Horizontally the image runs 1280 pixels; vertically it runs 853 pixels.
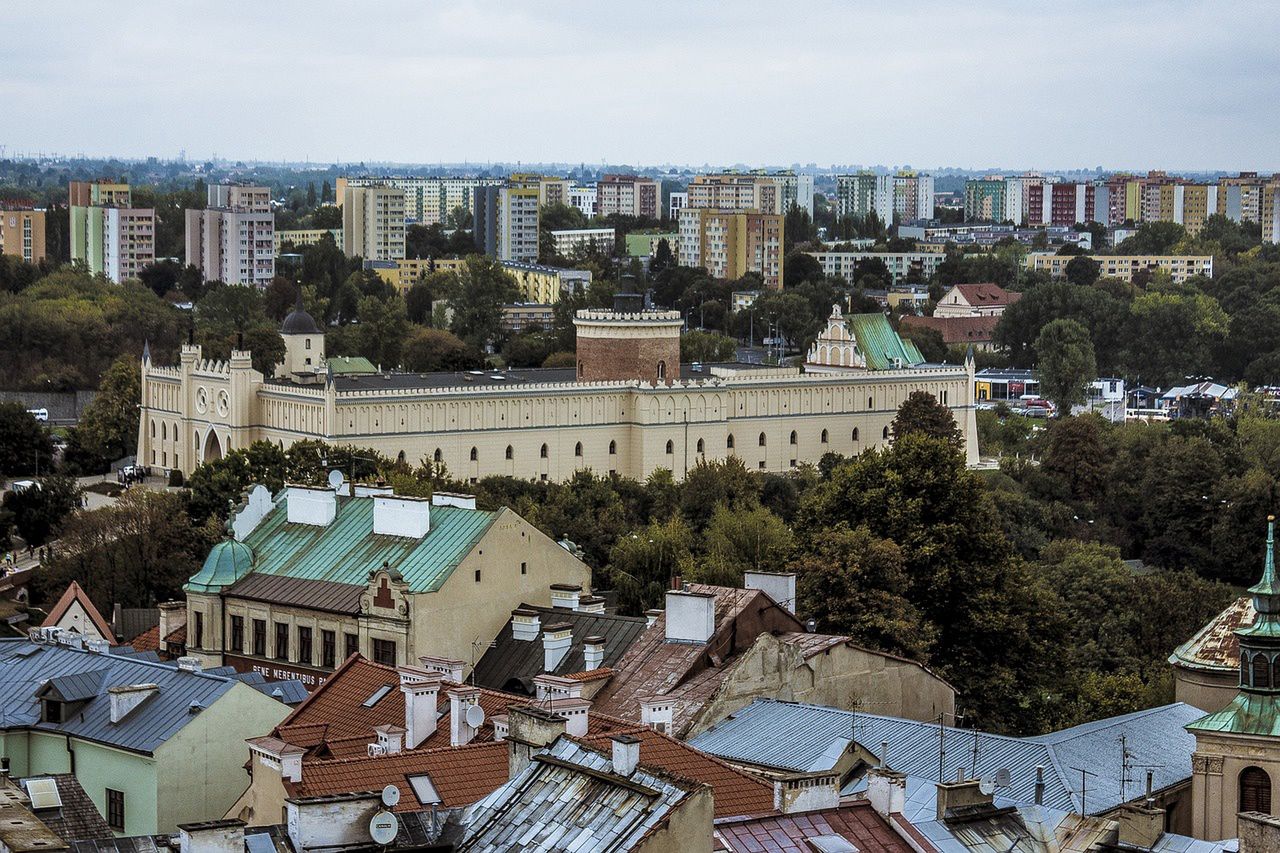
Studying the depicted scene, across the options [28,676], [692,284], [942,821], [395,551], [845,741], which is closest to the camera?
[942,821]

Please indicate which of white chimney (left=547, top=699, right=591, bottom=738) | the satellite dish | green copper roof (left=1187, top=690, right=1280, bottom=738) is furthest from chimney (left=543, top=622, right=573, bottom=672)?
the satellite dish

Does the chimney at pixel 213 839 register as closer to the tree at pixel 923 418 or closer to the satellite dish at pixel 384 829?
the satellite dish at pixel 384 829

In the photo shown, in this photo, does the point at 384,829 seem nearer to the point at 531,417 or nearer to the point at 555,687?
the point at 555,687

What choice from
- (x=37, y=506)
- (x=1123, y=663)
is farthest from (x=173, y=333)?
(x=1123, y=663)

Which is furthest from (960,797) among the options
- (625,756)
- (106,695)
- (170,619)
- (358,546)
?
(170,619)

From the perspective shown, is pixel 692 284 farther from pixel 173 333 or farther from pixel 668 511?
pixel 668 511

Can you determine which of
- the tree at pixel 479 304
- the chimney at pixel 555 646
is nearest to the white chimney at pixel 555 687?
the chimney at pixel 555 646
